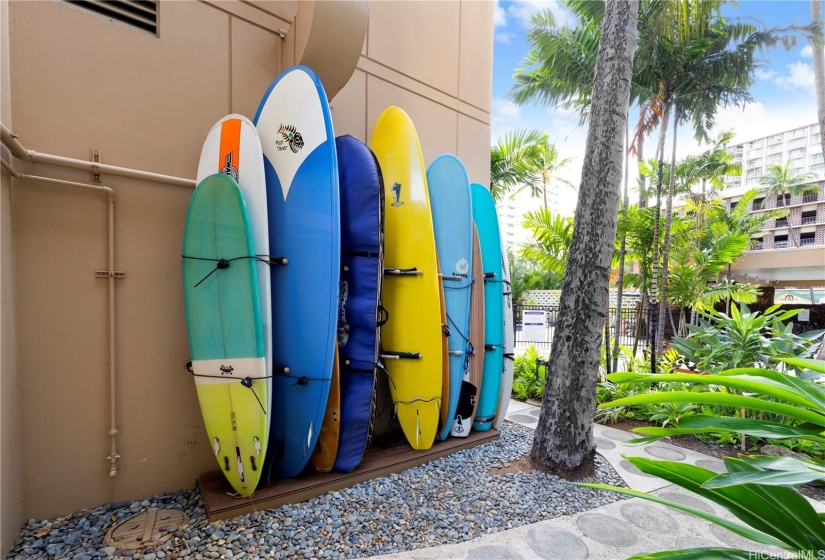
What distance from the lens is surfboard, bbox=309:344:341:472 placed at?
2346 mm

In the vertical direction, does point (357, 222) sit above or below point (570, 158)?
below

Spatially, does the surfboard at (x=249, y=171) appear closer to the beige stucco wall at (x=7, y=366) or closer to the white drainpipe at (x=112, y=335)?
the white drainpipe at (x=112, y=335)

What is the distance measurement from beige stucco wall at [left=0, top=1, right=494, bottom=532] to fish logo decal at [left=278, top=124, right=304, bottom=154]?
49cm

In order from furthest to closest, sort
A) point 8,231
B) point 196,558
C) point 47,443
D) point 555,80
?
point 555,80
point 47,443
point 8,231
point 196,558

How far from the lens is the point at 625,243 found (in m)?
5.66

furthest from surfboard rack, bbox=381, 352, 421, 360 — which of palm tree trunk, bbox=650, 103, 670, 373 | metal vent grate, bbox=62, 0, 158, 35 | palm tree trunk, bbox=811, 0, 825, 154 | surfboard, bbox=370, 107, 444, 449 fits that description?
palm tree trunk, bbox=811, 0, 825, 154

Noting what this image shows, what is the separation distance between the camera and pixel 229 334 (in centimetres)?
206

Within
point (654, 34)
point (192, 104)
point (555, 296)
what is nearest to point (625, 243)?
point (654, 34)

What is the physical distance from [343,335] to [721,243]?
22.6ft

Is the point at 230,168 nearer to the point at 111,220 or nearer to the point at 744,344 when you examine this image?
the point at 111,220

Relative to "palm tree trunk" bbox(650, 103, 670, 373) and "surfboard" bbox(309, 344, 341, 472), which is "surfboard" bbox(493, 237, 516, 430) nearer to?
"surfboard" bbox(309, 344, 341, 472)

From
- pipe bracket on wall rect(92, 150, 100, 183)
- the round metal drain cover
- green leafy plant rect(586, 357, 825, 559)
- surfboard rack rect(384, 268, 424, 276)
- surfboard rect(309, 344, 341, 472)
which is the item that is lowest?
the round metal drain cover

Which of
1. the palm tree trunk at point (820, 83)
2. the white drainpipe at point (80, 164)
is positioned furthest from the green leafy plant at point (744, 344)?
the palm tree trunk at point (820, 83)

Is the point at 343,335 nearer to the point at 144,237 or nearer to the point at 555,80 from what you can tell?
the point at 144,237
